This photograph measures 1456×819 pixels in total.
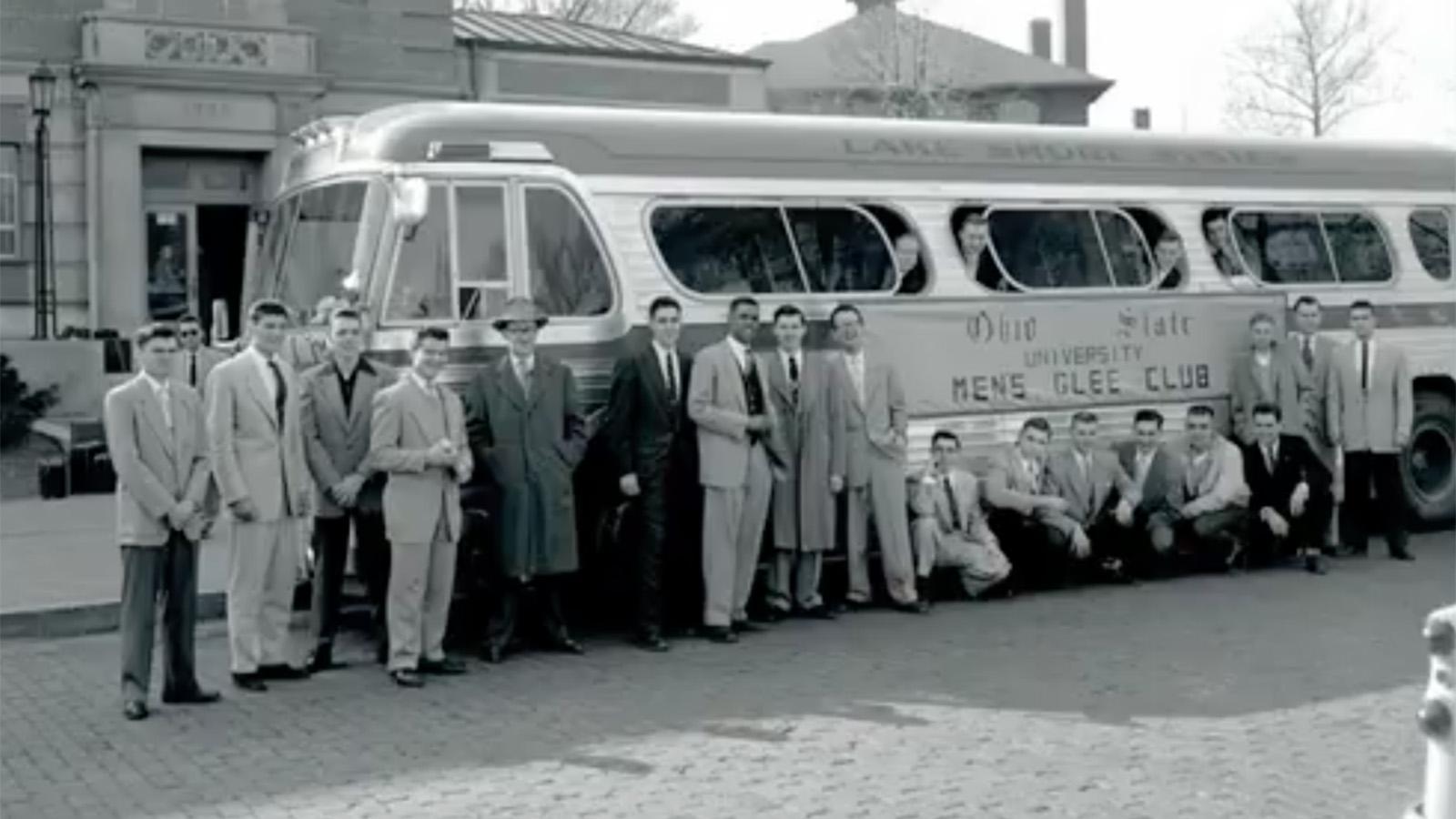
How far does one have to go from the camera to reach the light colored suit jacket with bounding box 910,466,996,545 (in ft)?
39.8

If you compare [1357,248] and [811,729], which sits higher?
[1357,248]

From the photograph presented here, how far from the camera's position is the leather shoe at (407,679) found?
9.52m

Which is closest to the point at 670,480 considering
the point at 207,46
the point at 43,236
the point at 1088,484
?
the point at 1088,484

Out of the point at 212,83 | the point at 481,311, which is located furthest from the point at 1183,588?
the point at 212,83

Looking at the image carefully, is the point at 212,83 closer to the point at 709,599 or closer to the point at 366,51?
the point at 366,51

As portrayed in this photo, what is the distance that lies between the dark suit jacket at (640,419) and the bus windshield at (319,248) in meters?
1.68

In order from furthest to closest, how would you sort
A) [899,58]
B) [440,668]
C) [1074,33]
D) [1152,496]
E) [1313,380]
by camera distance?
1. [1074,33]
2. [899,58]
3. [1313,380]
4. [1152,496]
5. [440,668]

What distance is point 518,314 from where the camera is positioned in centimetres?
1034

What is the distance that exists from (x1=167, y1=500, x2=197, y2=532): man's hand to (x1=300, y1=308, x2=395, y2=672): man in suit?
Answer: 100 centimetres

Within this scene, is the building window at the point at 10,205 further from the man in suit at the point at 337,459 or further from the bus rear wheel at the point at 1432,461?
the bus rear wheel at the point at 1432,461

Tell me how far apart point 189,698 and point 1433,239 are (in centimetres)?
1160

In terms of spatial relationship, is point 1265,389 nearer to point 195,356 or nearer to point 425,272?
point 425,272

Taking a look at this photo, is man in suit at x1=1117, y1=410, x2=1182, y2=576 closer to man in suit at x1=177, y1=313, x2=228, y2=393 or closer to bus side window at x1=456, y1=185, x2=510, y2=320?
bus side window at x1=456, y1=185, x2=510, y2=320

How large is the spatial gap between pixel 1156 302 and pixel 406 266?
607cm
